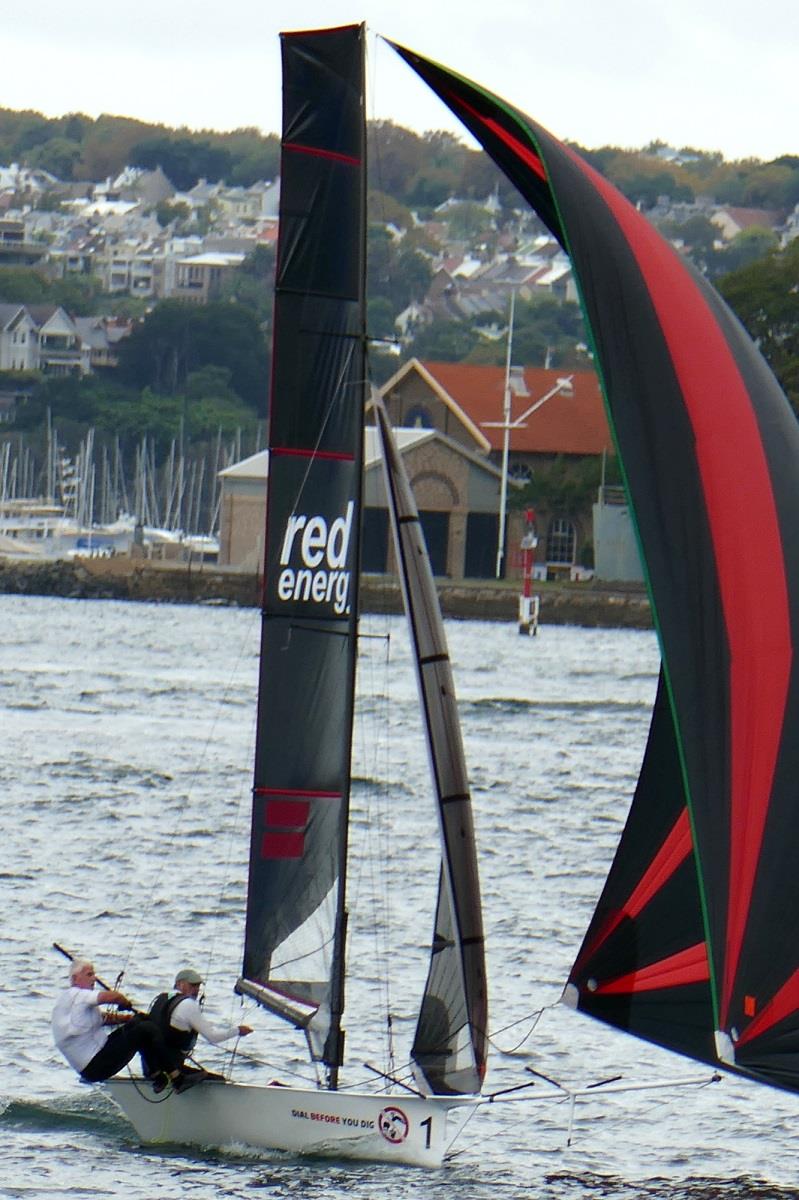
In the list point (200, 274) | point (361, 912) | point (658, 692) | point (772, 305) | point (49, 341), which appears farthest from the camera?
point (200, 274)

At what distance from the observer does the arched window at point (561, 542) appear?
206 feet

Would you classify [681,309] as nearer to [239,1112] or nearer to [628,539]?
[239,1112]

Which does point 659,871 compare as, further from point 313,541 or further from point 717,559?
point 313,541

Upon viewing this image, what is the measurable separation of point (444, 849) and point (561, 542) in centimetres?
5463

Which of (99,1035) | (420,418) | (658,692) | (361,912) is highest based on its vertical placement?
(420,418)

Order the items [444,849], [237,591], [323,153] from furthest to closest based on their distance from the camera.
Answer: [237,591] < [323,153] < [444,849]

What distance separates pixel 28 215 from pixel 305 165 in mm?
195256

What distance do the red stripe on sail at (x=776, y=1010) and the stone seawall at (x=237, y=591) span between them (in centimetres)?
4548

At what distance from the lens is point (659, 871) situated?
8398mm

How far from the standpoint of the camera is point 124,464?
3538 inches

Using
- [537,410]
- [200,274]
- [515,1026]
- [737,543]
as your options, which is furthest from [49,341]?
[737,543]

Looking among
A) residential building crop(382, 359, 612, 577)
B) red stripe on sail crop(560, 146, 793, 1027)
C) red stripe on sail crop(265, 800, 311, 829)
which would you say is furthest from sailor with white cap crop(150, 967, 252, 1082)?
residential building crop(382, 359, 612, 577)

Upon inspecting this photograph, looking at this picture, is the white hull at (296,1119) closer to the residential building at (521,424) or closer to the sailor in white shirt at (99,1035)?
the sailor in white shirt at (99,1035)

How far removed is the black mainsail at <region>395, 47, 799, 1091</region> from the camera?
7641 millimetres
